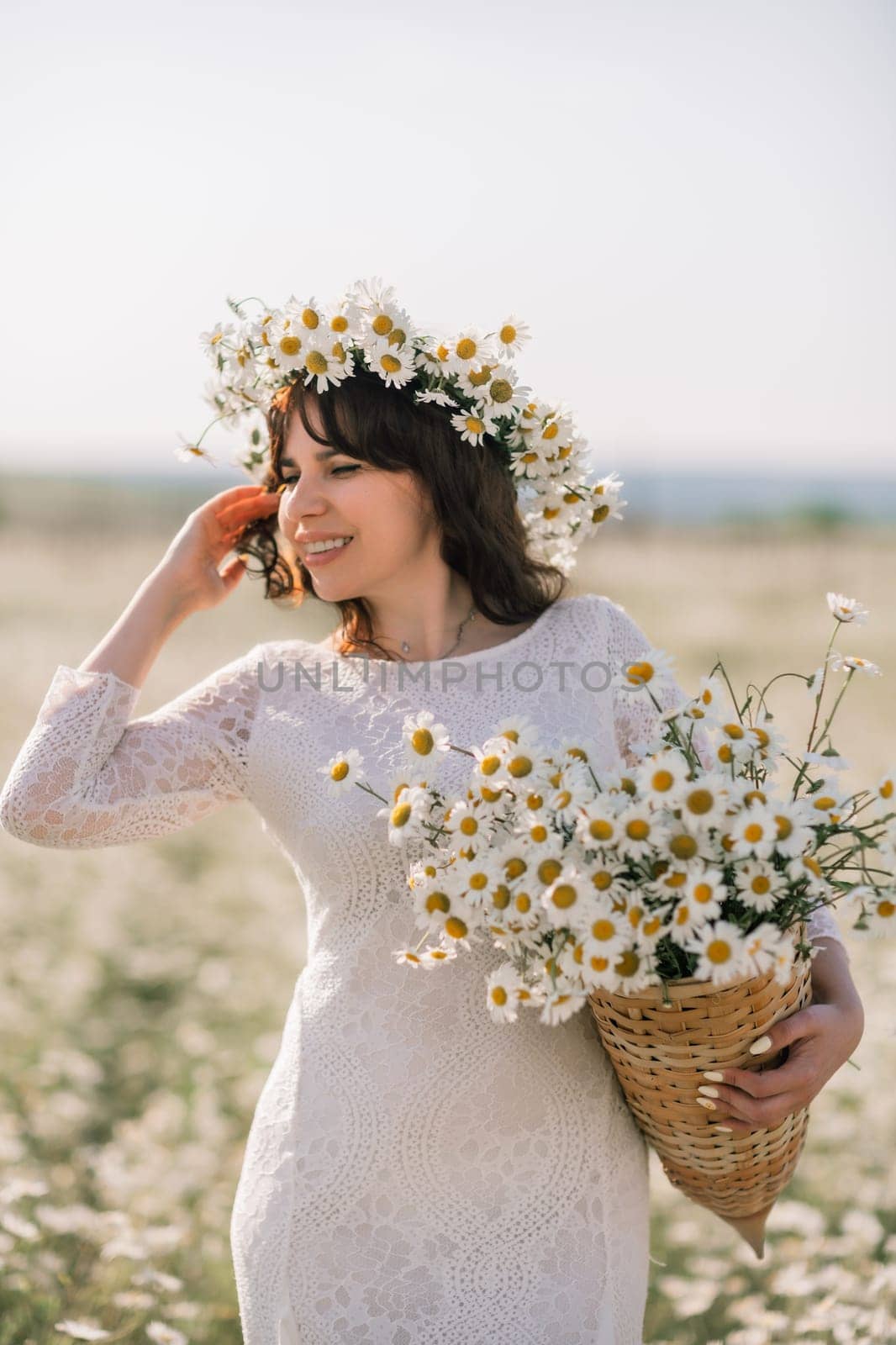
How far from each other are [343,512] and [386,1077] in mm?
989

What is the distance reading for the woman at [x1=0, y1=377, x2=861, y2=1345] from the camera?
1.92 metres

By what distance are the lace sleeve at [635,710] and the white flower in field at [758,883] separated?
0.36 metres

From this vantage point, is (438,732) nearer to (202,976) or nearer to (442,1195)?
(442,1195)

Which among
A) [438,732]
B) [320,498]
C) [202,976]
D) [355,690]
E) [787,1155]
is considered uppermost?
[320,498]

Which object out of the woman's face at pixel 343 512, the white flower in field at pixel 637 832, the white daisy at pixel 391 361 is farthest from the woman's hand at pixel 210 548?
the white flower in field at pixel 637 832

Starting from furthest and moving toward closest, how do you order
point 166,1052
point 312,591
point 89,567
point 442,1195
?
point 89,567 < point 166,1052 < point 312,591 < point 442,1195

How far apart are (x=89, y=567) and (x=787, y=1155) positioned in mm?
15478

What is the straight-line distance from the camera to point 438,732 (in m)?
1.72

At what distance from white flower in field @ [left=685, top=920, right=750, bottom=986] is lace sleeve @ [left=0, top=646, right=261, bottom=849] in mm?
988

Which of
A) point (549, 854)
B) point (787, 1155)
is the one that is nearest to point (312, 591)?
point (549, 854)

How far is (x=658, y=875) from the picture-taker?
1545mm

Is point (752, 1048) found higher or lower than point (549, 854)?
lower

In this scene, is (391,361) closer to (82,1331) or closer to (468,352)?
(468,352)

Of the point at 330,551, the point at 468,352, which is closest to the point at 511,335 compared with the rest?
the point at 468,352
